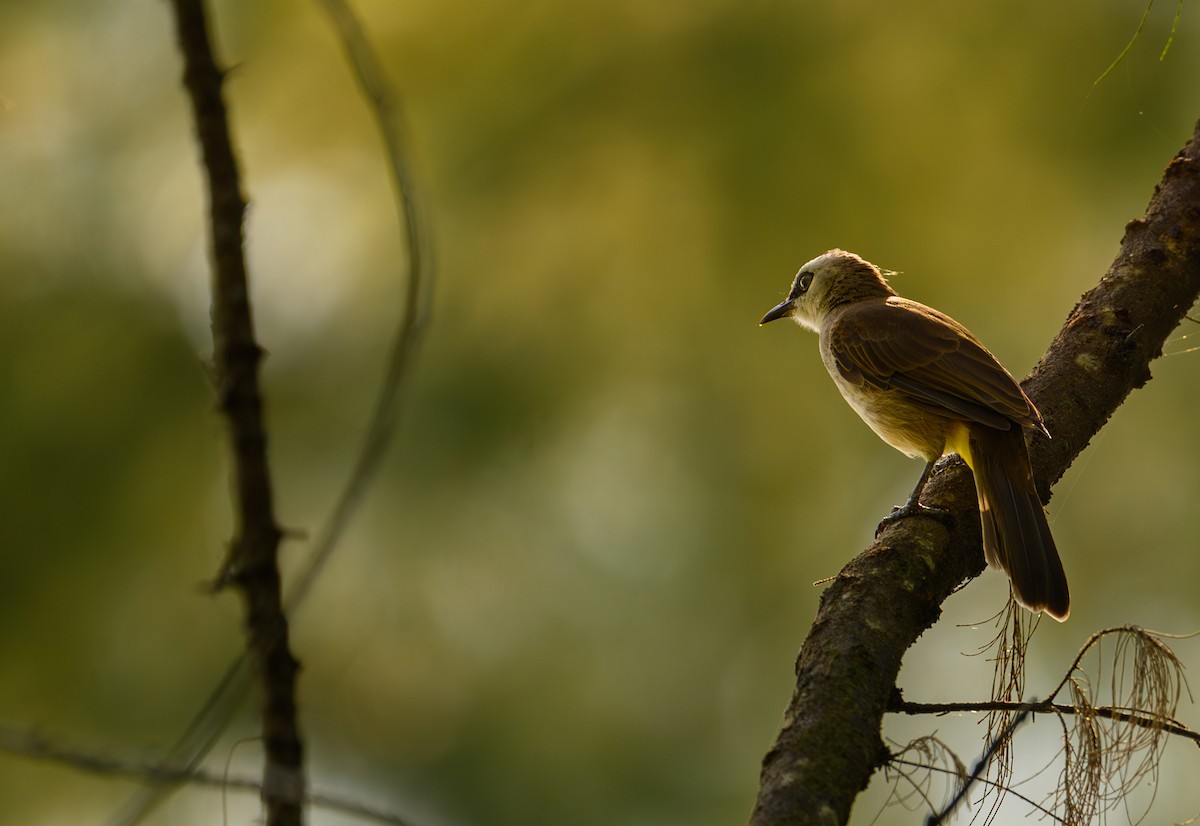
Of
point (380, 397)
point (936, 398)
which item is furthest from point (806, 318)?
point (380, 397)

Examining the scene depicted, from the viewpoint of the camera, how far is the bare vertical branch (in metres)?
1.39

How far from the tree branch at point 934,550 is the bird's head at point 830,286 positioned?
1552mm

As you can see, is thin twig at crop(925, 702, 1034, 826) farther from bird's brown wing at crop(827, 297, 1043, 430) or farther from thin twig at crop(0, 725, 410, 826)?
bird's brown wing at crop(827, 297, 1043, 430)

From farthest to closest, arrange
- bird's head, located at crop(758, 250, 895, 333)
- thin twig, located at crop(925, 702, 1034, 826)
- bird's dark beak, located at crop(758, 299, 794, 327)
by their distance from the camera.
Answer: bird's dark beak, located at crop(758, 299, 794, 327) → bird's head, located at crop(758, 250, 895, 333) → thin twig, located at crop(925, 702, 1034, 826)

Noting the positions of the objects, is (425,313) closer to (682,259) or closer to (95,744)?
(95,744)

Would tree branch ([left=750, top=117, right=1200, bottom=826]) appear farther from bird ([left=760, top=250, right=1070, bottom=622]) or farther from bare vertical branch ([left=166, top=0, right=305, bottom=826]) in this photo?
bare vertical branch ([left=166, top=0, right=305, bottom=826])

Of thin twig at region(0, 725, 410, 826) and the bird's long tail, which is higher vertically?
the bird's long tail

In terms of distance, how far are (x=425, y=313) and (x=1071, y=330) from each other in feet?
8.69

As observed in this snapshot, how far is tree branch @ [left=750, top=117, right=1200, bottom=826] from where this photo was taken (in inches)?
85.0

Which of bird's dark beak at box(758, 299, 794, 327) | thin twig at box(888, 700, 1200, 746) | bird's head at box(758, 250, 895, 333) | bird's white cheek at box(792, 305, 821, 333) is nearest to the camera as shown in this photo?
thin twig at box(888, 700, 1200, 746)

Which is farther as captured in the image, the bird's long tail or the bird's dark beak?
the bird's dark beak

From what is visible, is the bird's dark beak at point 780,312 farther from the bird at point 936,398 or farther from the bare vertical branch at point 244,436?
the bare vertical branch at point 244,436

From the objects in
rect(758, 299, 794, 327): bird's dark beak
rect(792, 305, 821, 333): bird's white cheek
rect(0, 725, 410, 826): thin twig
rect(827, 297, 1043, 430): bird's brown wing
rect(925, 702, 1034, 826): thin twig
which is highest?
rect(758, 299, 794, 327): bird's dark beak

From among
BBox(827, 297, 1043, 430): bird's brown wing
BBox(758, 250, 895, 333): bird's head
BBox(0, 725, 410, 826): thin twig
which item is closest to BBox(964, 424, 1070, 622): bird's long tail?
BBox(827, 297, 1043, 430): bird's brown wing
